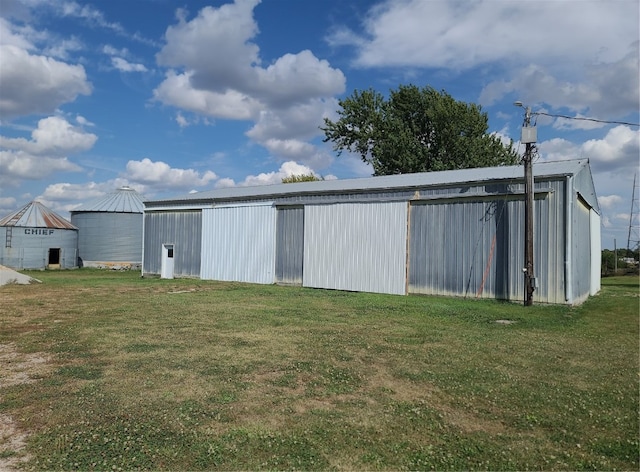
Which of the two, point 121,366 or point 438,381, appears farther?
point 121,366

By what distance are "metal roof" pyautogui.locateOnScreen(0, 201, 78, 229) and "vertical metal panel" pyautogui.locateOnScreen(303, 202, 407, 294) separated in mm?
30418

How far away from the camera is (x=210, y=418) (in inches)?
221

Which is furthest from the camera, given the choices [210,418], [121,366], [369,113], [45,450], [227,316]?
→ [369,113]

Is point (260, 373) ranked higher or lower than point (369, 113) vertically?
lower

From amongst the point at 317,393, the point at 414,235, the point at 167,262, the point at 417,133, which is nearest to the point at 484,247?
the point at 414,235

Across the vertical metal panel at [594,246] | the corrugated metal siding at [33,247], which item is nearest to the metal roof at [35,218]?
the corrugated metal siding at [33,247]

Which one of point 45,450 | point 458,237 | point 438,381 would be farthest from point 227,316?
point 458,237

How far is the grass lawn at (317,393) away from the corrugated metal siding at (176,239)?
15588 millimetres

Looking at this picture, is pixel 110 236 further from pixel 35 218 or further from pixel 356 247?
pixel 356 247

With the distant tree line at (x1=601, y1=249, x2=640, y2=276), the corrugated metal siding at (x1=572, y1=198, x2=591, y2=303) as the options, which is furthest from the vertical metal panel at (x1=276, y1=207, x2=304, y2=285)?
the distant tree line at (x1=601, y1=249, x2=640, y2=276)

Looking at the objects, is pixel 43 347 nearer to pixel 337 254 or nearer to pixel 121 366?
pixel 121 366

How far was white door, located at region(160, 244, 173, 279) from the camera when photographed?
30.0 meters

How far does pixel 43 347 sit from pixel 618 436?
31.7 feet

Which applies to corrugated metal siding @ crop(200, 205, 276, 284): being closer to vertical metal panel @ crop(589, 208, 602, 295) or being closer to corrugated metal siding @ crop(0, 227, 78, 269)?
vertical metal panel @ crop(589, 208, 602, 295)
